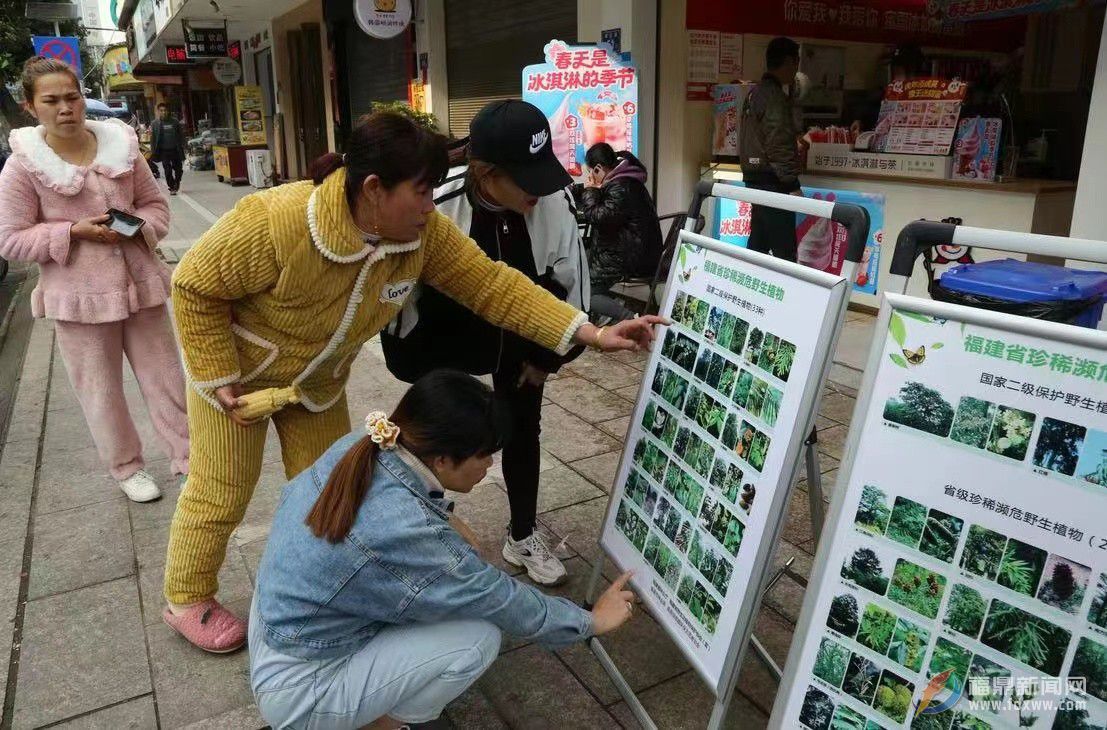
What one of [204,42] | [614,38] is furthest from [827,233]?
[204,42]

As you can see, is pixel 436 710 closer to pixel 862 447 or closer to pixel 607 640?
pixel 607 640

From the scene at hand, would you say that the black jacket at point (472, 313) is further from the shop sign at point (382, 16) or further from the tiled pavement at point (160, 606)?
the shop sign at point (382, 16)

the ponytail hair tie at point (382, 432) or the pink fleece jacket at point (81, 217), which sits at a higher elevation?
the pink fleece jacket at point (81, 217)

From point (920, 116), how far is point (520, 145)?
4.47 metres

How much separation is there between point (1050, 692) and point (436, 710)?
51.2 inches

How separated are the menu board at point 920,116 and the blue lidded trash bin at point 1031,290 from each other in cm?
276

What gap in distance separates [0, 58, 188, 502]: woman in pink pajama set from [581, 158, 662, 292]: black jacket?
113 inches

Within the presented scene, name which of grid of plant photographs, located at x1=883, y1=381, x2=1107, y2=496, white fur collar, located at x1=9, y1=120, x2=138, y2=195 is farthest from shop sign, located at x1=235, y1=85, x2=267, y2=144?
grid of plant photographs, located at x1=883, y1=381, x2=1107, y2=496

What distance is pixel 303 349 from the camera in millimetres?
2205

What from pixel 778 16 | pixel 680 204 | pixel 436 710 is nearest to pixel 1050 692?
pixel 436 710

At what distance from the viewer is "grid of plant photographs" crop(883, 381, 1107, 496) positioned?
118cm

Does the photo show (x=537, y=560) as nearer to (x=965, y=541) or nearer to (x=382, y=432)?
(x=382, y=432)

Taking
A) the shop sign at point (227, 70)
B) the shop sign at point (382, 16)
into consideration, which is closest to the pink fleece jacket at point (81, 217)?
the shop sign at point (382, 16)

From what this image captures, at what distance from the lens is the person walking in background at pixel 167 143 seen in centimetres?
1653
